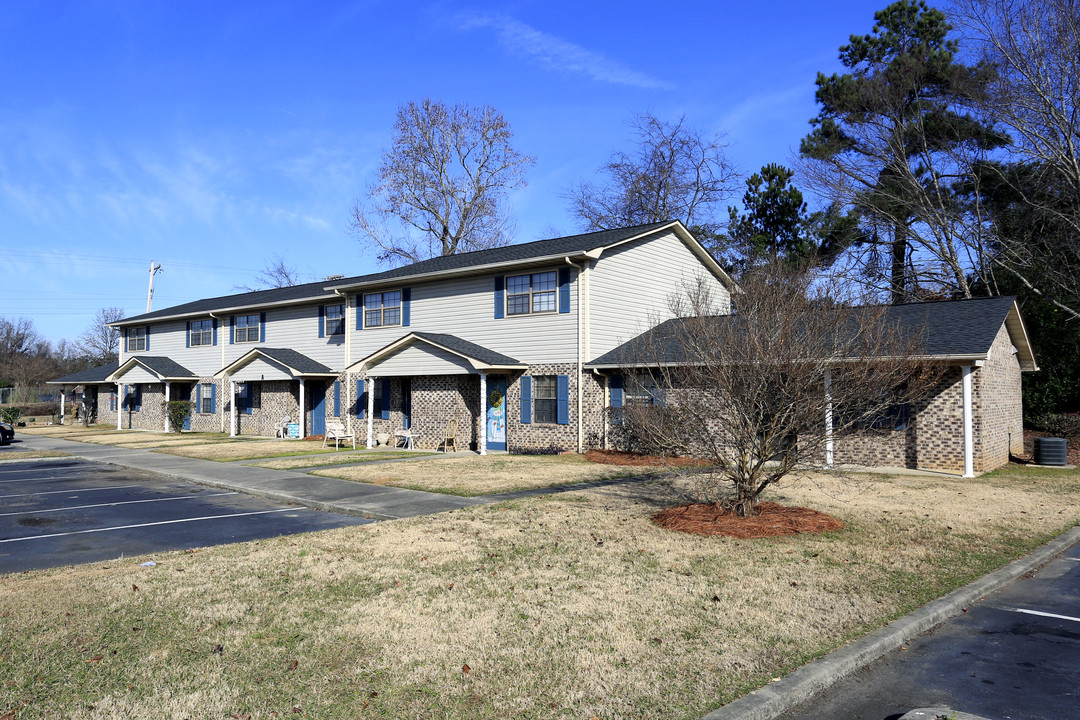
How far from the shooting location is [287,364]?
89.4ft

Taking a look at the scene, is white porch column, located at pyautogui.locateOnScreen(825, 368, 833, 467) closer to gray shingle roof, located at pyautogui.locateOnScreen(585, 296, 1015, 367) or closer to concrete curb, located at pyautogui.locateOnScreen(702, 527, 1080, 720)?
concrete curb, located at pyautogui.locateOnScreen(702, 527, 1080, 720)

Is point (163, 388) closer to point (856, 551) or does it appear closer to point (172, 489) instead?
point (172, 489)

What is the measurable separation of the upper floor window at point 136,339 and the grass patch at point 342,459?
2327 centimetres

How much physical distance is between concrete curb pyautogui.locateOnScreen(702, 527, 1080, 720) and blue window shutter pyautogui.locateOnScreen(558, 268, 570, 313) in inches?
544

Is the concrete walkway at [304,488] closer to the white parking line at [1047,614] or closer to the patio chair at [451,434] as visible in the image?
the patio chair at [451,434]

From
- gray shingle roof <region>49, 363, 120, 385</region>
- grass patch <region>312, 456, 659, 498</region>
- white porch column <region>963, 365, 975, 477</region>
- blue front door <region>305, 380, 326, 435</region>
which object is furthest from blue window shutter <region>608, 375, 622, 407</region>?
gray shingle roof <region>49, 363, 120, 385</region>

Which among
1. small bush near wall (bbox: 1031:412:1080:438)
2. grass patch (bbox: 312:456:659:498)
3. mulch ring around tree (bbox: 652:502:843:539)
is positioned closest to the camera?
mulch ring around tree (bbox: 652:502:843:539)

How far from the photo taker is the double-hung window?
20969mm

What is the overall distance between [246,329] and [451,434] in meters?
14.7

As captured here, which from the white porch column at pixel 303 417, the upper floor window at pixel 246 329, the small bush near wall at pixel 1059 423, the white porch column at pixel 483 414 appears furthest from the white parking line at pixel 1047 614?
the upper floor window at pixel 246 329

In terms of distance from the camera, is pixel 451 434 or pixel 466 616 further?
pixel 451 434

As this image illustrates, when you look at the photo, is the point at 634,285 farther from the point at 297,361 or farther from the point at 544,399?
the point at 297,361

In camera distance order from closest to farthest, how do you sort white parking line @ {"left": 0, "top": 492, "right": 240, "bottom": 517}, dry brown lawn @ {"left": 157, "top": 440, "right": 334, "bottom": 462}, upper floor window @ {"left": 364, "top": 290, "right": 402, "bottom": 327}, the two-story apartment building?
white parking line @ {"left": 0, "top": 492, "right": 240, "bottom": 517}, the two-story apartment building, dry brown lawn @ {"left": 157, "top": 440, "right": 334, "bottom": 462}, upper floor window @ {"left": 364, "top": 290, "right": 402, "bottom": 327}

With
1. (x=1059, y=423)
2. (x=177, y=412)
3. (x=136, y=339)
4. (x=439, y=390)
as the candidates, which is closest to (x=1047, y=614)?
(x=439, y=390)
